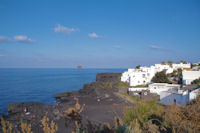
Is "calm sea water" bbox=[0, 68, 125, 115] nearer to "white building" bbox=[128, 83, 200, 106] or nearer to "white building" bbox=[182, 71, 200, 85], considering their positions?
"white building" bbox=[128, 83, 200, 106]

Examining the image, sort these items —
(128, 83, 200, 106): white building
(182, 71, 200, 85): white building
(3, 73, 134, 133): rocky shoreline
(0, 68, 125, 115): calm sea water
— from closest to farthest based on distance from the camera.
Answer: (3, 73, 134, 133): rocky shoreline
(128, 83, 200, 106): white building
(182, 71, 200, 85): white building
(0, 68, 125, 115): calm sea water

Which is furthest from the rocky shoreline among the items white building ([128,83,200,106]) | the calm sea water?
white building ([128,83,200,106])

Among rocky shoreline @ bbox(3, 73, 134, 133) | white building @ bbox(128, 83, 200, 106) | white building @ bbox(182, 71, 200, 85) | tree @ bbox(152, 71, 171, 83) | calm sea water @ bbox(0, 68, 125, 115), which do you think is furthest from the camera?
tree @ bbox(152, 71, 171, 83)

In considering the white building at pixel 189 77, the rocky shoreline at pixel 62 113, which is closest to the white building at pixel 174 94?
the rocky shoreline at pixel 62 113

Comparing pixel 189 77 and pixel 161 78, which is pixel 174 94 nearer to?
pixel 189 77

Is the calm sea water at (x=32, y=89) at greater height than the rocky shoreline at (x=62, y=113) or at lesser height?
lesser

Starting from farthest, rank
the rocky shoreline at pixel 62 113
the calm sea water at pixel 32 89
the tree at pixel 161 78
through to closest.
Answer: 1. the tree at pixel 161 78
2. the calm sea water at pixel 32 89
3. the rocky shoreline at pixel 62 113

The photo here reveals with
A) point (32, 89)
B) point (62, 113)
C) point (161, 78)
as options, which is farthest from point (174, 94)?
point (32, 89)

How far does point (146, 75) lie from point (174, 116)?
1330 inches

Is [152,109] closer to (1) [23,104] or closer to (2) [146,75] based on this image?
(1) [23,104]

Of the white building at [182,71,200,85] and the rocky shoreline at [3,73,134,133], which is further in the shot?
the white building at [182,71,200,85]

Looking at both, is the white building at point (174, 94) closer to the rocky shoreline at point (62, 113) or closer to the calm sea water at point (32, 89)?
the rocky shoreline at point (62, 113)

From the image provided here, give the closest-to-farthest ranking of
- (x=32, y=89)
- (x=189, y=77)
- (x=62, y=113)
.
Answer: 1. (x=62, y=113)
2. (x=189, y=77)
3. (x=32, y=89)

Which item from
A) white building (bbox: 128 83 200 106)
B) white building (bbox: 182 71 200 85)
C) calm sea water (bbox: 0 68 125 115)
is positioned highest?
white building (bbox: 182 71 200 85)
